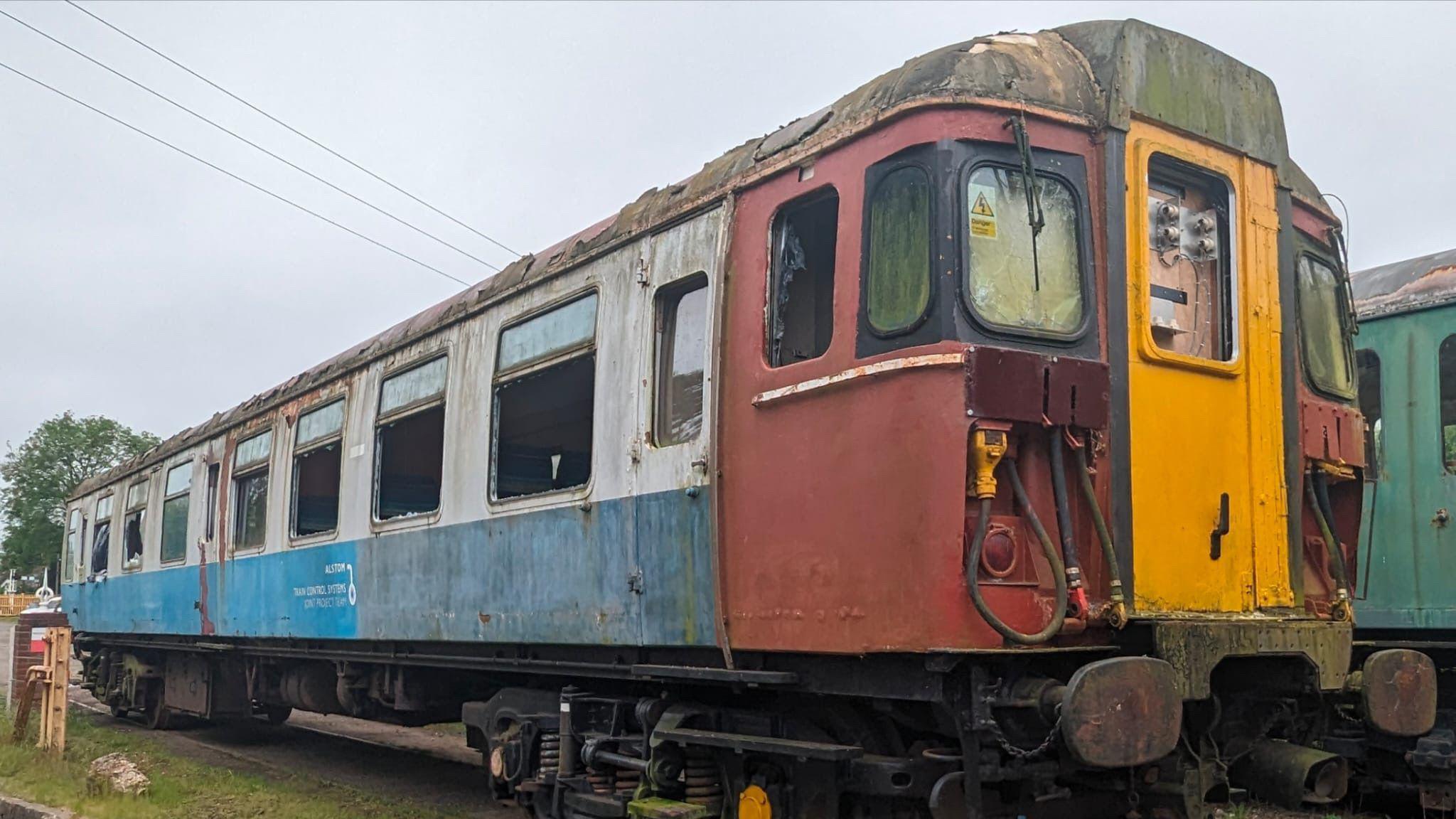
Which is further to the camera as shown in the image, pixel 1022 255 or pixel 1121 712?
pixel 1022 255

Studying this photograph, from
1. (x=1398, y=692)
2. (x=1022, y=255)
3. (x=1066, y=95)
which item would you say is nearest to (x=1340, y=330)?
(x=1398, y=692)

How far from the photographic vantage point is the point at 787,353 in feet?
17.0

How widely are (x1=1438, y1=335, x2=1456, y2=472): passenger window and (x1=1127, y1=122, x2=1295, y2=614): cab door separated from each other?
3291 mm

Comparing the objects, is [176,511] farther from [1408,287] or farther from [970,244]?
[1408,287]

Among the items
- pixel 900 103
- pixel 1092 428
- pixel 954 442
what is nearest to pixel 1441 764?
pixel 1092 428

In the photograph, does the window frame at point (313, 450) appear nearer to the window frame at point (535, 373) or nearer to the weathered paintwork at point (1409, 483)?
the window frame at point (535, 373)

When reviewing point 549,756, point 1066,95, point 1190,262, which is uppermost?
point 1066,95

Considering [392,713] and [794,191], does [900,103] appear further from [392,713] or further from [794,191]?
[392,713]

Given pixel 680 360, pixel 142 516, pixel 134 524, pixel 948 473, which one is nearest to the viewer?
pixel 948 473

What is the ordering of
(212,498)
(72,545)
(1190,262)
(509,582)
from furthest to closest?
1. (72,545)
2. (212,498)
3. (509,582)
4. (1190,262)

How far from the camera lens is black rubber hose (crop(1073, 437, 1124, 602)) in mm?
4379

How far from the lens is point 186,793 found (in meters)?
8.62

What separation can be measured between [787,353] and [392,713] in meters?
5.47

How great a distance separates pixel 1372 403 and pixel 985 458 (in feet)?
17.1
